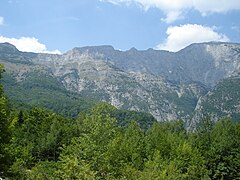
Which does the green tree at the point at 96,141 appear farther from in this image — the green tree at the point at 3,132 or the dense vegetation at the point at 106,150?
the green tree at the point at 3,132

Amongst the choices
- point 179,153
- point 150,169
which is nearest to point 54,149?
→ point 179,153

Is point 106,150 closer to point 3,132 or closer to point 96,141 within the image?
point 96,141

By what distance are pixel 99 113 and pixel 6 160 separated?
417 inches

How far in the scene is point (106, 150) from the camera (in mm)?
36812

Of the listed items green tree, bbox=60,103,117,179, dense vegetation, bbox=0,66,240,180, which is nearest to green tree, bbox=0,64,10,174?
dense vegetation, bbox=0,66,240,180

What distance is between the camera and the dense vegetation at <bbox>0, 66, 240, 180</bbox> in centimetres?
3484

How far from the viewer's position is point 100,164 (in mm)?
35531

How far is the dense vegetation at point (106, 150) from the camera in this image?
3484cm

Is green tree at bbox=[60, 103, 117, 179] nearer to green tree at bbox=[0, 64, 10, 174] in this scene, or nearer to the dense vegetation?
the dense vegetation

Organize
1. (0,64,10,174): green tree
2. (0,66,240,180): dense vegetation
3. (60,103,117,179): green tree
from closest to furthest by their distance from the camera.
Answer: (0,64,10,174): green tree
(0,66,240,180): dense vegetation
(60,103,117,179): green tree

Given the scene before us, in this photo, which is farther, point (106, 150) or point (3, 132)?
point (106, 150)

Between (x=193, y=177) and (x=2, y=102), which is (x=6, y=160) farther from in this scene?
(x=193, y=177)

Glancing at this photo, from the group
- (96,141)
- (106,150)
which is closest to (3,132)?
(96,141)

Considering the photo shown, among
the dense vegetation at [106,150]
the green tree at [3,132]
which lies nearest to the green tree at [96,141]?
the dense vegetation at [106,150]
